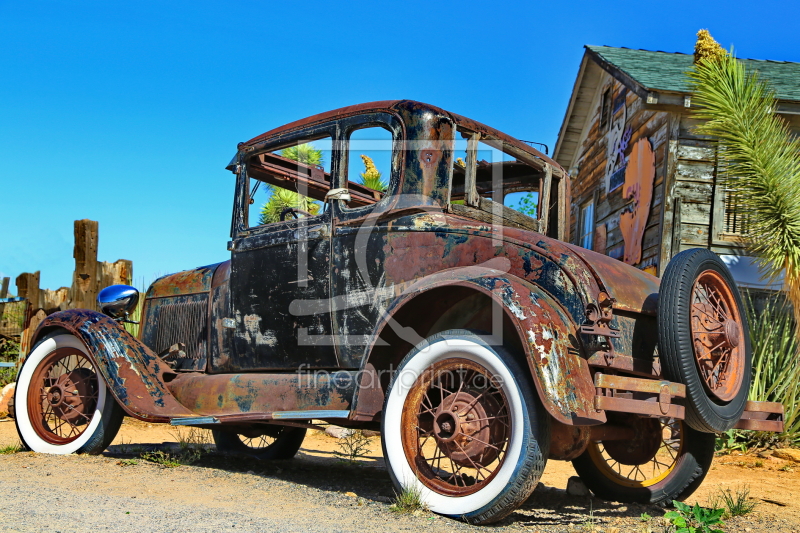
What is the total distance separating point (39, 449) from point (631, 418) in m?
4.04

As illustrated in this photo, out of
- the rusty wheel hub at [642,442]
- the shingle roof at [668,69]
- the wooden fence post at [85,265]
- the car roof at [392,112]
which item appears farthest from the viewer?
the shingle roof at [668,69]

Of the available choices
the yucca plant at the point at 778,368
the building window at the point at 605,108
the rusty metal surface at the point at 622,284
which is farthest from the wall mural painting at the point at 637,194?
the rusty metal surface at the point at 622,284

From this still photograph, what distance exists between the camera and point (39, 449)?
205 inches

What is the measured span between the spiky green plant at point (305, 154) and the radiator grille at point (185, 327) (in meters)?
1.28

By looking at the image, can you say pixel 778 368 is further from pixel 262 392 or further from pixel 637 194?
pixel 262 392

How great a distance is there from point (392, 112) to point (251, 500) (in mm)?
2274

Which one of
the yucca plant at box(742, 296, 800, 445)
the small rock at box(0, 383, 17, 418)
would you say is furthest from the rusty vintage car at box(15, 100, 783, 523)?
the small rock at box(0, 383, 17, 418)

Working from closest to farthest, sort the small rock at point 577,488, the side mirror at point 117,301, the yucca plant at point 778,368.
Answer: the small rock at point 577,488 < the side mirror at point 117,301 < the yucca plant at point 778,368

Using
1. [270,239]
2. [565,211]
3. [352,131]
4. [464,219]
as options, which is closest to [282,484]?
[270,239]

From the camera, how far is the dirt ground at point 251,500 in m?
3.08

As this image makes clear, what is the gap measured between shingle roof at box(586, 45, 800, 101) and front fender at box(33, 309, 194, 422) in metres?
7.56

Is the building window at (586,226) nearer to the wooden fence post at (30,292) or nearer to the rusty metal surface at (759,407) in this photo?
the wooden fence post at (30,292)

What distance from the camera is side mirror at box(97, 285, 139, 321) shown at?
568 centimetres

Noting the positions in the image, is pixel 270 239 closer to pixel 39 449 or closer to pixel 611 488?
pixel 39 449
